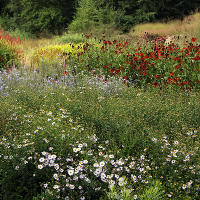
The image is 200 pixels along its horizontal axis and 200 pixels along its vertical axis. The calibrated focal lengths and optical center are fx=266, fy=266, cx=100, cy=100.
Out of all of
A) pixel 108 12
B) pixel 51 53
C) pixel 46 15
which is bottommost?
pixel 51 53

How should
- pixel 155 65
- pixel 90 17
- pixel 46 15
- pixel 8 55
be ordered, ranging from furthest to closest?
pixel 46 15
pixel 90 17
pixel 8 55
pixel 155 65

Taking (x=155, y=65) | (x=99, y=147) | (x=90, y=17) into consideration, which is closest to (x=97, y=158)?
(x=99, y=147)

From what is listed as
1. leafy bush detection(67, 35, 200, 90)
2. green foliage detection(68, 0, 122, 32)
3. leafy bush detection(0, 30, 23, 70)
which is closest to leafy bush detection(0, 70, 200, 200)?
leafy bush detection(67, 35, 200, 90)

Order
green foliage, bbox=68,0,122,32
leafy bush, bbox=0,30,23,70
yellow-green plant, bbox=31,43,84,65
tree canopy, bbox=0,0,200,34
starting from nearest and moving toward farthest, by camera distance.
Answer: leafy bush, bbox=0,30,23,70
yellow-green plant, bbox=31,43,84,65
green foliage, bbox=68,0,122,32
tree canopy, bbox=0,0,200,34

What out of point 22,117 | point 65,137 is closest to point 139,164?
point 65,137

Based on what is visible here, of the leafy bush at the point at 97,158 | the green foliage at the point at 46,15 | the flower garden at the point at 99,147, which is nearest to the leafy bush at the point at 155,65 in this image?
the flower garden at the point at 99,147

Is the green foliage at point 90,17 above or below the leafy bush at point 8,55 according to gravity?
above

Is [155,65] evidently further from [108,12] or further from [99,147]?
[108,12]

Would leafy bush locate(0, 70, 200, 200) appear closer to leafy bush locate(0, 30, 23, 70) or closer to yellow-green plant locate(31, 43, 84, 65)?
yellow-green plant locate(31, 43, 84, 65)

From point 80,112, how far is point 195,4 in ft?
60.8

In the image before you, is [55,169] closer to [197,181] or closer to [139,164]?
[139,164]

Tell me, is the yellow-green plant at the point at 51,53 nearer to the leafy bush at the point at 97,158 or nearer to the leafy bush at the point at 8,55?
the leafy bush at the point at 8,55

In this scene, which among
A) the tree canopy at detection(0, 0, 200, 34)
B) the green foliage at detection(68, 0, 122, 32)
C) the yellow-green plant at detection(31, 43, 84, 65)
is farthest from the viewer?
the tree canopy at detection(0, 0, 200, 34)

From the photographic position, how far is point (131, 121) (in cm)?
365
